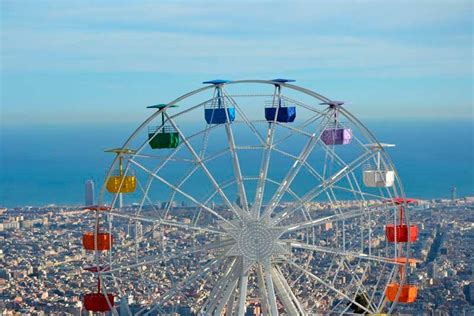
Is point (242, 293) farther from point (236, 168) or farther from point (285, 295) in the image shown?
point (236, 168)

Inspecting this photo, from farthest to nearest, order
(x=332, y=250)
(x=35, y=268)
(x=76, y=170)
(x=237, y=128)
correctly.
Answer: (x=76, y=170) → (x=237, y=128) → (x=35, y=268) → (x=332, y=250)

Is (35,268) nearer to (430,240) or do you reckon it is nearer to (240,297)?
(430,240)

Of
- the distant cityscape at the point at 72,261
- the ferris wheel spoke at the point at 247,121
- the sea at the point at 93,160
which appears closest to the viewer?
the ferris wheel spoke at the point at 247,121

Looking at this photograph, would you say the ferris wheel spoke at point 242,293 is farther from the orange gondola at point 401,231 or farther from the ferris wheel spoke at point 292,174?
the orange gondola at point 401,231

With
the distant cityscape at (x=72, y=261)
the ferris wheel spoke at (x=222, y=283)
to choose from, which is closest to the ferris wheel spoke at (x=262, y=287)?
the ferris wheel spoke at (x=222, y=283)

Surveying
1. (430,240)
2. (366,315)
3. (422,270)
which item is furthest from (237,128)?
(366,315)

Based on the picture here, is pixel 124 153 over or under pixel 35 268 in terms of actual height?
over
